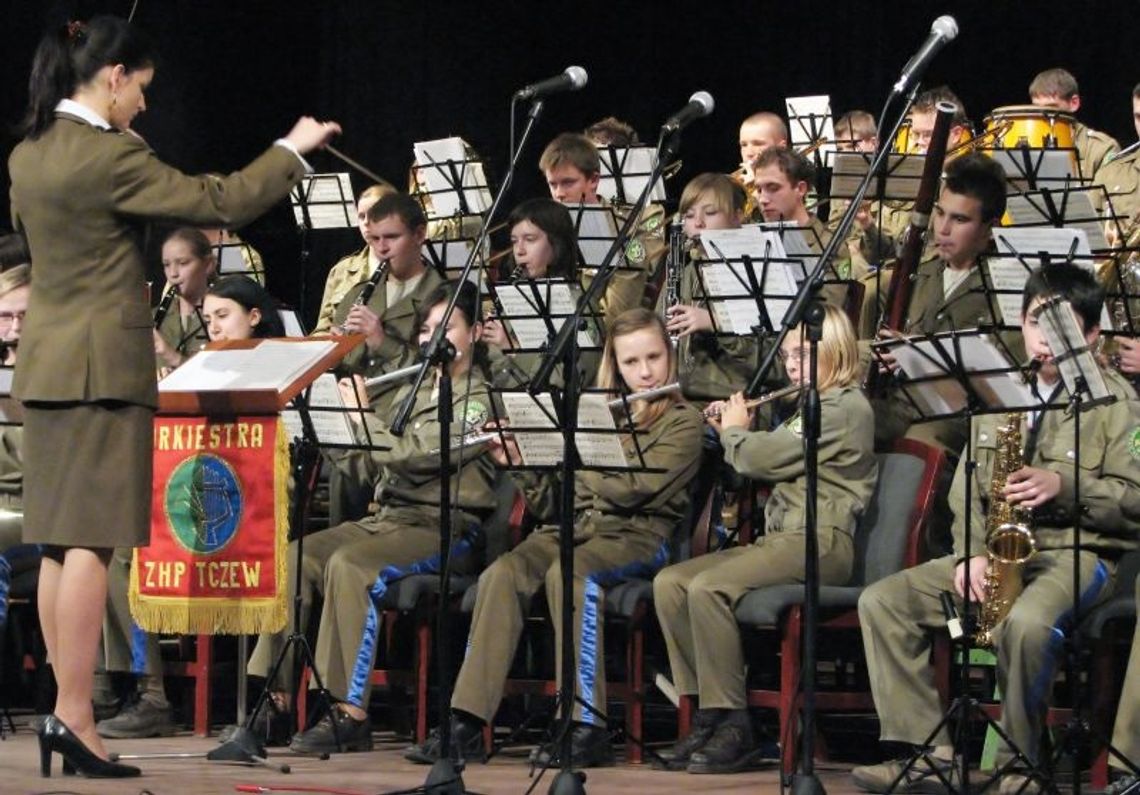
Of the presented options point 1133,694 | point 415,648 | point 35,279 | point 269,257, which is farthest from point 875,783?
point 269,257

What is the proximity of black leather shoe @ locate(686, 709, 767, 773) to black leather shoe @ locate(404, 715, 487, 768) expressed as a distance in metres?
0.65

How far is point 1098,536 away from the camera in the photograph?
514 cm

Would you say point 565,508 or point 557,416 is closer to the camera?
point 565,508

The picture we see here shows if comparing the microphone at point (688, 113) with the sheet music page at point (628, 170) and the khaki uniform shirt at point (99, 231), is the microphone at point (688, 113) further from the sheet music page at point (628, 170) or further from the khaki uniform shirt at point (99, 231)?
the sheet music page at point (628, 170)

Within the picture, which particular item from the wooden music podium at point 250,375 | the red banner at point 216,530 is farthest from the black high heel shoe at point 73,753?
the wooden music podium at point 250,375

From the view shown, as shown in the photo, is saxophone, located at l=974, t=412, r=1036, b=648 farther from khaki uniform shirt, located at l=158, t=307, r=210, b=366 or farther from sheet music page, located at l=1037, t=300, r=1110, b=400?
khaki uniform shirt, located at l=158, t=307, r=210, b=366

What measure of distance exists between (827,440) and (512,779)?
1247mm

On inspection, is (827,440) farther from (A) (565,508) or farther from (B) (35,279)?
(B) (35,279)

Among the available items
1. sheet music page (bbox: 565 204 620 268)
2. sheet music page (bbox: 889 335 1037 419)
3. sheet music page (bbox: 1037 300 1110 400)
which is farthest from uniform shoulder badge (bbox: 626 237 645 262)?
sheet music page (bbox: 1037 300 1110 400)

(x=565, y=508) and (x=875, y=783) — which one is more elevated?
(x=565, y=508)

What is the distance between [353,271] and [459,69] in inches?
77.4

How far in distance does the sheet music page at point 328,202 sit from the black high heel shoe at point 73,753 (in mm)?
3797

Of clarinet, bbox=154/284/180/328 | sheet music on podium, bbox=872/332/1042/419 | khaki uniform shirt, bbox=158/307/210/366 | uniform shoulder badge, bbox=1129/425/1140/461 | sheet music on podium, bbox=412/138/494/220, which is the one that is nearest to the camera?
sheet music on podium, bbox=872/332/1042/419

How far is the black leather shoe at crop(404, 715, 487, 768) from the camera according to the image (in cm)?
570
